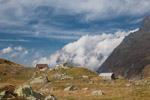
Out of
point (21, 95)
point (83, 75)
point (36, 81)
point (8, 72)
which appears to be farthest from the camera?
point (8, 72)

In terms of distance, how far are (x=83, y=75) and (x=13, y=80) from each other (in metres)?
52.0

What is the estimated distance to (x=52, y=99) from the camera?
2867cm

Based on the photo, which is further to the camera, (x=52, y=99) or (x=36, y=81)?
(x=36, y=81)

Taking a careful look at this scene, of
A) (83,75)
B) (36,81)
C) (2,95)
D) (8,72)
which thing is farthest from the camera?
(8,72)

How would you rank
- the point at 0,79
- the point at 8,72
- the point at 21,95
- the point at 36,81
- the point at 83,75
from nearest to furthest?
the point at 21,95 < the point at 36,81 < the point at 0,79 < the point at 83,75 < the point at 8,72

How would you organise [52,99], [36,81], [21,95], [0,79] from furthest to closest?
[0,79] < [36,81] < [52,99] < [21,95]

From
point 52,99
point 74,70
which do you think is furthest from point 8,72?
point 52,99

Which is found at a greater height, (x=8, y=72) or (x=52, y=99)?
(x=8, y=72)

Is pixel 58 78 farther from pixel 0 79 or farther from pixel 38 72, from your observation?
pixel 0 79

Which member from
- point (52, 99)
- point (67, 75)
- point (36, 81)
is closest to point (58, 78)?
point (67, 75)

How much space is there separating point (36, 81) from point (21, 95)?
83.5 m

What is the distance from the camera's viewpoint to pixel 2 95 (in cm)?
2314

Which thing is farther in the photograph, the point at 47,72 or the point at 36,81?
the point at 47,72

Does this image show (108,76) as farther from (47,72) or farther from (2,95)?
(2,95)
